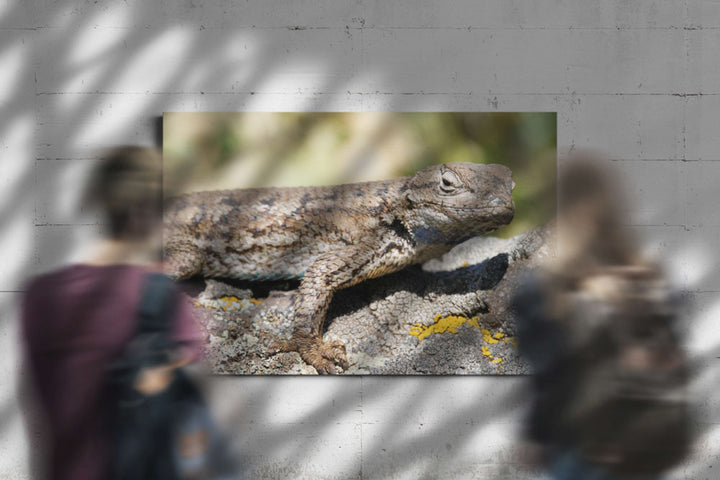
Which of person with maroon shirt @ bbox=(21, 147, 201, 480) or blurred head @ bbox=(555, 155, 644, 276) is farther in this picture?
blurred head @ bbox=(555, 155, 644, 276)

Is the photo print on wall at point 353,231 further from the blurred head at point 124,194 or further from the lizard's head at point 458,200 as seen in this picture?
the blurred head at point 124,194

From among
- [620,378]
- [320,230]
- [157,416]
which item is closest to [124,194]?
[157,416]

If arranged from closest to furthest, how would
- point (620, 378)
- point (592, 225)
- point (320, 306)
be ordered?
point (620, 378)
point (592, 225)
point (320, 306)

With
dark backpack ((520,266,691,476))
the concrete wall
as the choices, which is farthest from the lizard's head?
dark backpack ((520,266,691,476))

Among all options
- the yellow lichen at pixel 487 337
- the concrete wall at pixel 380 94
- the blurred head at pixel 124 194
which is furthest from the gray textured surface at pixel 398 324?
the blurred head at pixel 124 194

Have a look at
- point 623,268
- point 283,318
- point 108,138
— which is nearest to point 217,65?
point 108,138

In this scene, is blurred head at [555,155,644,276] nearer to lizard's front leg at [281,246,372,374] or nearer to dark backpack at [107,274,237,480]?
dark backpack at [107,274,237,480]

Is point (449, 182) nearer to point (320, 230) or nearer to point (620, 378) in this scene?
point (320, 230)

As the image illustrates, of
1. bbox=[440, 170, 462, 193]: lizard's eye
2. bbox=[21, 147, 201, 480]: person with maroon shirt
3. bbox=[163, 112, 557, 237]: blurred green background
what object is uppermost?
bbox=[163, 112, 557, 237]: blurred green background
